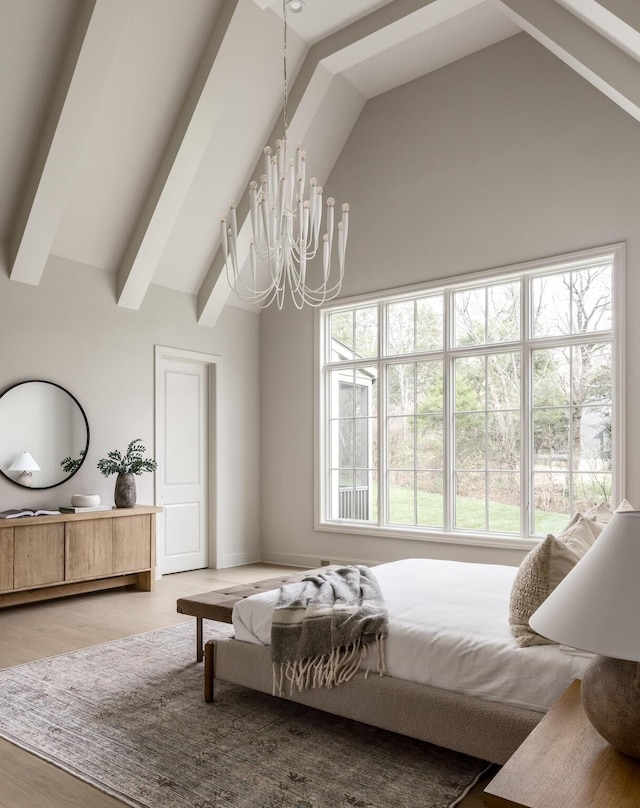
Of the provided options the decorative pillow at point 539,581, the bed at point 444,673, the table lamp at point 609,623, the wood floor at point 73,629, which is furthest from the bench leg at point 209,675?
the table lamp at point 609,623

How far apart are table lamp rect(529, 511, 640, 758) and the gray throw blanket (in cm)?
124

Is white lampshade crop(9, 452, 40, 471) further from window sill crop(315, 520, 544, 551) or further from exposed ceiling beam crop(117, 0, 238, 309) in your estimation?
window sill crop(315, 520, 544, 551)

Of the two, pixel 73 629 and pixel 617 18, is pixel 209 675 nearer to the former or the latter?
pixel 73 629

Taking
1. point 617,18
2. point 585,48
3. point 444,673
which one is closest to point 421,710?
point 444,673

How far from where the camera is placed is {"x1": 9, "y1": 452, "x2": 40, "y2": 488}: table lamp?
4.97m

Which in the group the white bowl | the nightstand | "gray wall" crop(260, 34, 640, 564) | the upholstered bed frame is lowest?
the upholstered bed frame

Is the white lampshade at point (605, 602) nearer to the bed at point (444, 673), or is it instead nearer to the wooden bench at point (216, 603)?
the bed at point (444, 673)

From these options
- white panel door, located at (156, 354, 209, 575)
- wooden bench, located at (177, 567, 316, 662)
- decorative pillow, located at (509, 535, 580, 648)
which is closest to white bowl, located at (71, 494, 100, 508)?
white panel door, located at (156, 354, 209, 575)

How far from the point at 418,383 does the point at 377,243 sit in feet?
4.54

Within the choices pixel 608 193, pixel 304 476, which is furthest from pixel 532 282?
pixel 304 476

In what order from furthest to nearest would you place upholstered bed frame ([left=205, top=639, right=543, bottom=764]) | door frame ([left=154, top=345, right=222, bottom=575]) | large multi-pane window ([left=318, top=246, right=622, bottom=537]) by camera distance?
door frame ([left=154, top=345, right=222, bottom=575]) → large multi-pane window ([left=318, top=246, right=622, bottom=537]) → upholstered bed frame ([left=205, top=639, right=543, bottom=764])

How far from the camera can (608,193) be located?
15.7 feet

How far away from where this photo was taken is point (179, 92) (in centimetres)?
502

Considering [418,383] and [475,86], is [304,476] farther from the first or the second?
[475,86]
